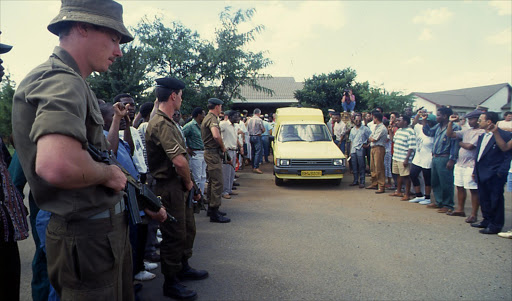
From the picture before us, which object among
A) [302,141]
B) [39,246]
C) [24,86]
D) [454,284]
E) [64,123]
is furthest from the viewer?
[302,141]

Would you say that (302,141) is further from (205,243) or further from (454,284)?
(454,284)

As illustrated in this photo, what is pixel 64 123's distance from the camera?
4.34 ft

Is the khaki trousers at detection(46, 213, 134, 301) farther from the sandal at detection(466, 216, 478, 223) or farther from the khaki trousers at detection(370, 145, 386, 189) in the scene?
the khaki trousers at detection(370, 145, 386, 189)

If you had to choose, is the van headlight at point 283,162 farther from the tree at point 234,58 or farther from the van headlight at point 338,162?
the tree at point 234,58

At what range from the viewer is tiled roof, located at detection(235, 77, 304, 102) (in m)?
23.0

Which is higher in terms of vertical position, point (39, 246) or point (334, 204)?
point (39, 246)

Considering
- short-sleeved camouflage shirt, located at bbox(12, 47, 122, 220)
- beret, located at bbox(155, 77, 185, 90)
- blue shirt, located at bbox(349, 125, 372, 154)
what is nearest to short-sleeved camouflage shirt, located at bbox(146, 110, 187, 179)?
beret, located at bbox(155, 77, 185, 90)

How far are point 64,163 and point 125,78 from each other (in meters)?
10.4

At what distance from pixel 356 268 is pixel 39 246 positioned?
317 cm

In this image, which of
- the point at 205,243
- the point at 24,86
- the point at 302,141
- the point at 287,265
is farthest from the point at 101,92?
the point at 24,86

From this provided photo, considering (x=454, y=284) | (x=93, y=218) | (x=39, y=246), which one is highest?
(x=93, y=218)

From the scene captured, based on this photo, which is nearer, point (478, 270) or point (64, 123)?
point (64, 123)

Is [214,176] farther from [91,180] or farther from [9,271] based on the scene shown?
[91,180]

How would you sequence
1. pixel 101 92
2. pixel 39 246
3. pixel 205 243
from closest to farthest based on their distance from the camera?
1. pixel 39 246
2. pixel 205 243
3. pixel 101 92
